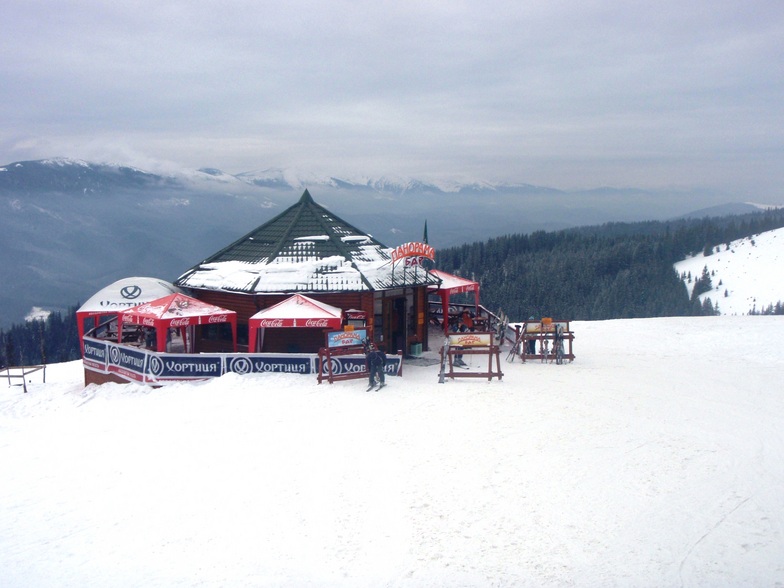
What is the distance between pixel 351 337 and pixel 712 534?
11.4 m

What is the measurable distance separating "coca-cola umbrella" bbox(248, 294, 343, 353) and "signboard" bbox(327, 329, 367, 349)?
905 mm

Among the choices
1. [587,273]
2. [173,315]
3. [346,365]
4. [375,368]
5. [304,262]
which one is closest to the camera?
[375,368]

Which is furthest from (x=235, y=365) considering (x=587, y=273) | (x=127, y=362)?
(x=587, y=273)

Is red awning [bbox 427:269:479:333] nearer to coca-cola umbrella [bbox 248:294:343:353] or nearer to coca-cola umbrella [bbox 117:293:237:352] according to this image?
coca-cola umbrella [bbox 248:294:343:353]

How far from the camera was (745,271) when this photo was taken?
103375 mm

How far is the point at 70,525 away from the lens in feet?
32.0

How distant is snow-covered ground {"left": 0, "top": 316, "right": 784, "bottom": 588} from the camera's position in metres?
8.42

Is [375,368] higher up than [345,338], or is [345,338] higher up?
[345,338]

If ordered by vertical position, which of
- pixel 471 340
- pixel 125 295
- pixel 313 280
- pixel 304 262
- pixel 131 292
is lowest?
pixel 471 340

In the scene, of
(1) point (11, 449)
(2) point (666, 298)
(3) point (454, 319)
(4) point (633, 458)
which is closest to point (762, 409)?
(4) point (633, 458)

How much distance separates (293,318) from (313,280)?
282 cm

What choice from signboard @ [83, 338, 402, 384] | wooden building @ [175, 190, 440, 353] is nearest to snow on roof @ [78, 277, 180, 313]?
wooden building @ [175, 190, 440, 353]

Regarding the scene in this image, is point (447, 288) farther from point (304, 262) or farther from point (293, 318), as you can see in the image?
point (293, 318)

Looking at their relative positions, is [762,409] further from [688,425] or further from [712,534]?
[712,534]
